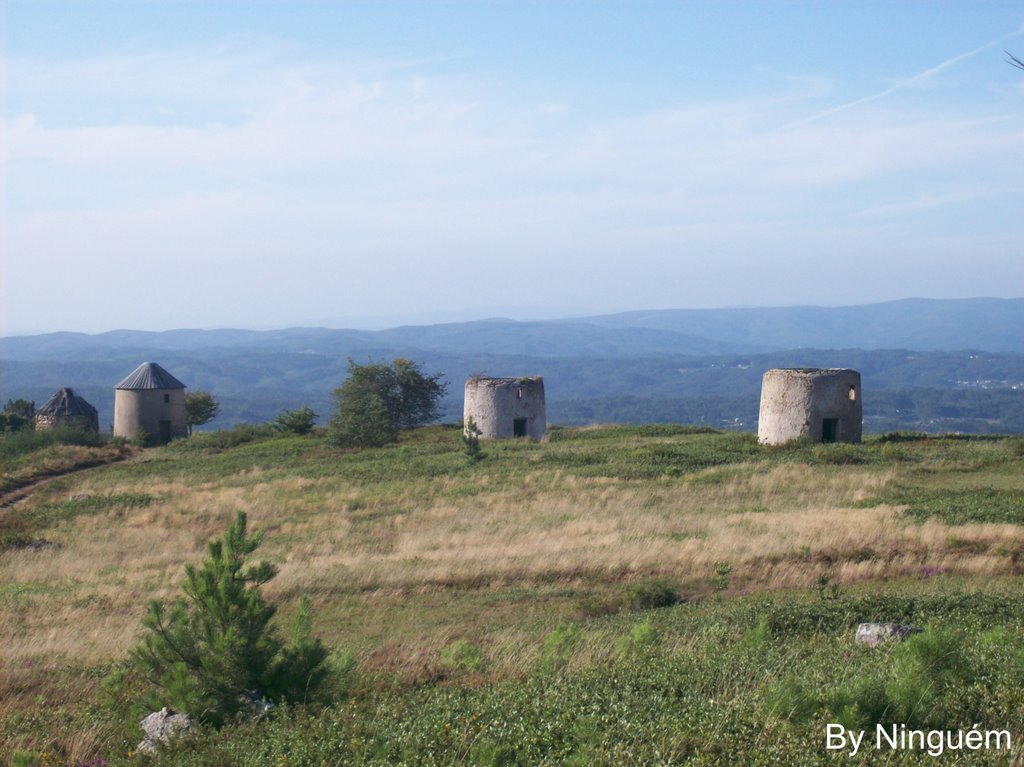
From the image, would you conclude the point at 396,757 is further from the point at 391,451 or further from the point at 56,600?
the point at 391,451

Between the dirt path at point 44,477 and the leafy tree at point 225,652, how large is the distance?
20.1m

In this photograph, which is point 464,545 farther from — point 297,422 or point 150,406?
point 150,406

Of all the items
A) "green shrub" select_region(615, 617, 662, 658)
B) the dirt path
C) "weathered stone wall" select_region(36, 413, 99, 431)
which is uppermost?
"green shrub" select_region(615, 617, 662, 658)

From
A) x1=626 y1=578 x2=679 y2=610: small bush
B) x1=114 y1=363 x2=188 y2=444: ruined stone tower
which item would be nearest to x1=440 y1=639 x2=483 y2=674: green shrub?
x1=626 y1=578 x2=679 y2=610: small bush

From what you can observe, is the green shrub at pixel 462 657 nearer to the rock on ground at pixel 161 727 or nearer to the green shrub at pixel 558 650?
the green shrub at pixel 558 650

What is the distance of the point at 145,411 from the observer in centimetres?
4228

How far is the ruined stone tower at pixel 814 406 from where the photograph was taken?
89.2ft

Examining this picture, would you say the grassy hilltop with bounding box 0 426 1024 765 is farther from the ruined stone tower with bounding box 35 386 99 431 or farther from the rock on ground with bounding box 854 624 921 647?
the ruined stone tower with bounding box 35 386 99 431

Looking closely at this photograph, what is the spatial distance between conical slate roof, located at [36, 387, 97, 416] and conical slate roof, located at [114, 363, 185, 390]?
2.96m

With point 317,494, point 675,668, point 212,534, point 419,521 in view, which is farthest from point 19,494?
point 675,668

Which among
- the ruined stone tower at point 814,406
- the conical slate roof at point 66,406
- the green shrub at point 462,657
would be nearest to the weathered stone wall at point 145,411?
the conical slate roof at point 66,406

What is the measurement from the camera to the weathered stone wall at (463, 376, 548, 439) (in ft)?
108

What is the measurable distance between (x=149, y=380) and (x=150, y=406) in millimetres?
1128

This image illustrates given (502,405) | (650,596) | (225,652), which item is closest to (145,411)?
(502,405)
